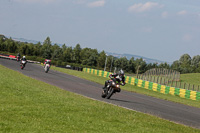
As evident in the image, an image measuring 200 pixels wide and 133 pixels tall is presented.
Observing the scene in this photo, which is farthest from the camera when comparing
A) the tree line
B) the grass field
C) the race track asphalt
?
the tree line

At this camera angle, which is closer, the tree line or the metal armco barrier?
the metal armco barrier

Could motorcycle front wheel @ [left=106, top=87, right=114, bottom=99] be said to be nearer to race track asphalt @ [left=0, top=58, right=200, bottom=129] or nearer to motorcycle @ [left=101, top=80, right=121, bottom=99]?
motorcycle @ [left=101, top=80, right=121, bottom=99]

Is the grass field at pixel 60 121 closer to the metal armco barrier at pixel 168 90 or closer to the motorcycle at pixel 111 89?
the motorcycle at pixel 111 89

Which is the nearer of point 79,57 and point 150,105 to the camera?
point 150,105

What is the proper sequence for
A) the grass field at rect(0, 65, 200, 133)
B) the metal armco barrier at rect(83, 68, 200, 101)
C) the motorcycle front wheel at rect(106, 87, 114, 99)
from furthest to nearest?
the metal armco barrier at rect(83, 68, 200, 101) < the motorcycle front wheel at rect(106, 87, 114, 99) < the grass field at rect(0, 65, 200, 133)

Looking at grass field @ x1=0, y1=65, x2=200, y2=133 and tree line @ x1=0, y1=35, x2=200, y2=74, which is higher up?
tree line @ x1=0, y1=35, x2=200, y2=74

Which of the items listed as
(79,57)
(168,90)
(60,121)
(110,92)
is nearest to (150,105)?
(110,92)

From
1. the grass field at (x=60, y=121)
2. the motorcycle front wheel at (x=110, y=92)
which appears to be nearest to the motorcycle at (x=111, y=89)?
the motorcycle front wheel at (x=110, y=92)

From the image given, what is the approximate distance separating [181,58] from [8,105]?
18910 centimetres

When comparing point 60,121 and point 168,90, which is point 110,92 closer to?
point 60,121

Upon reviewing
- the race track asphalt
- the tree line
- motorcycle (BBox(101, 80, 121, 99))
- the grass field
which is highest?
the tree line

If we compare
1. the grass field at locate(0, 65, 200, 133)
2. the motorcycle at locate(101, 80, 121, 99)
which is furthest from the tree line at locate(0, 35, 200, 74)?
the grass field at locate(0, 65, 200, 133)

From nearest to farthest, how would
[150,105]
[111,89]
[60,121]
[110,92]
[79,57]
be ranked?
1. [60,121]
2. [111,89]
3. [110,92]
4. [150,105]
5. [79,57]

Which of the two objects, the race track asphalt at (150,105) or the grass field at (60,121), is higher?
the grass field at (60,121)
